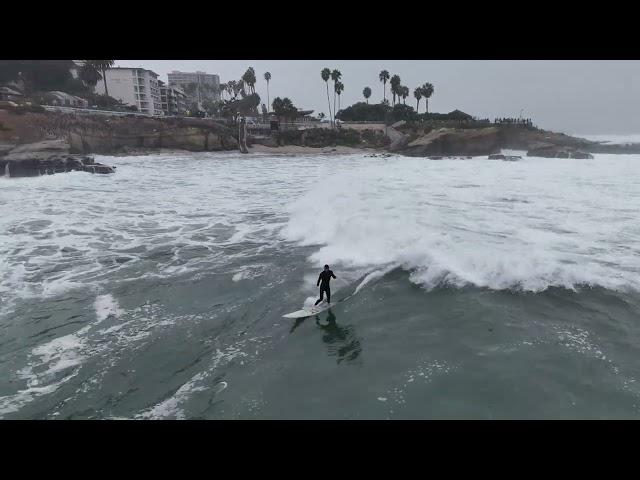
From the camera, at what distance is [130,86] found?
353 ft

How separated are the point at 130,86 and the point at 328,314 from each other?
11459 centimetres

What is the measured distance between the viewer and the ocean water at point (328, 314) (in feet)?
31.0

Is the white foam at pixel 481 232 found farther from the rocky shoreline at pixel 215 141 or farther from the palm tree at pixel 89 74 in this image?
the palm tree at pixel 89 74

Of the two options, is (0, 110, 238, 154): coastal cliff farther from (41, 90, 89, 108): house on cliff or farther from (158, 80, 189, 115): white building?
(158, 80, 189, 115): white building

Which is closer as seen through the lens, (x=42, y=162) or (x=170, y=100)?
(x=42, y=162)

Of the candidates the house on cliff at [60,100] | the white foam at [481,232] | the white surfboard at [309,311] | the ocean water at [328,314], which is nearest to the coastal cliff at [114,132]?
the house on cliff at [60,100]

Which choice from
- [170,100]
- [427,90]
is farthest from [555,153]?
[170,100]

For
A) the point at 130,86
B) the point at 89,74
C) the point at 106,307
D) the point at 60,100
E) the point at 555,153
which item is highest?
the point at 89,74

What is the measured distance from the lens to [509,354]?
1102cm

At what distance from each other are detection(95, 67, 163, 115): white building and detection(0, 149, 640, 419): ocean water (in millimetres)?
92589

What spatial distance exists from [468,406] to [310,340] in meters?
4.70

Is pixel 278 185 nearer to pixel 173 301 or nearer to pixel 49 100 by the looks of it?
pixel 173 301

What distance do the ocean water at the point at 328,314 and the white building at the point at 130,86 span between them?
304ft

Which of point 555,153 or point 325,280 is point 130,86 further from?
point 325,280
